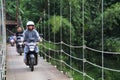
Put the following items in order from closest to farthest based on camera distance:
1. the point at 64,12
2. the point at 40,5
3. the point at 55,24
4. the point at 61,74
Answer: the point at 61,74 → the point at 55,24 → the point at 64,12 → the point at 40,5

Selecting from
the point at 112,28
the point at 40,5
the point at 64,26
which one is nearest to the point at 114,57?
the point at 112,28

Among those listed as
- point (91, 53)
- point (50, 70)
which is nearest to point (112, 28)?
point (91, 53)

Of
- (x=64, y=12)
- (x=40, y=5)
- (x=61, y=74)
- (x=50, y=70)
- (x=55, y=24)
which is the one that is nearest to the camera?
(x=61, y=74)

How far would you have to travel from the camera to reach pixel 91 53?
15469 millimetres

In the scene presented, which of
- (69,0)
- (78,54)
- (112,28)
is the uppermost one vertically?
(69,0)

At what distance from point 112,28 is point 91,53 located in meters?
1.99

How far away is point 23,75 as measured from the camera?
22.6 feet

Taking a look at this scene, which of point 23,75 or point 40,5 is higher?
point 40,5

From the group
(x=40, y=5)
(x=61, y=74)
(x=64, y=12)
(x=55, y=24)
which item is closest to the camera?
(x=61, y=74)

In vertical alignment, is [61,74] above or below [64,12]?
below

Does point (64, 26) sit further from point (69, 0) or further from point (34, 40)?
point (34, 40)

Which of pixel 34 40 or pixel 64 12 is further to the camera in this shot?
pixel 64 12

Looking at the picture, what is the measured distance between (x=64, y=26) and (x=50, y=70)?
305 inches

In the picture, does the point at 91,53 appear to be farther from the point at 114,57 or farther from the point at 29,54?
the point at 29,54
